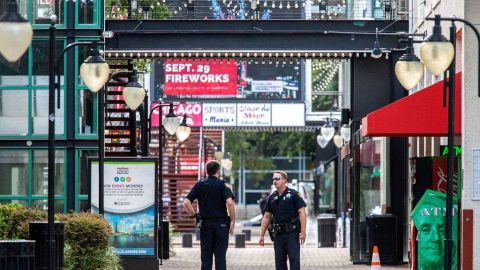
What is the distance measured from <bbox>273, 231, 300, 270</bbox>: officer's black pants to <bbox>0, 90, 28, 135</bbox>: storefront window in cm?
893

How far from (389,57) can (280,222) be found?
10.9m

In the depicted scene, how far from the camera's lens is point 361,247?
28.5 meters

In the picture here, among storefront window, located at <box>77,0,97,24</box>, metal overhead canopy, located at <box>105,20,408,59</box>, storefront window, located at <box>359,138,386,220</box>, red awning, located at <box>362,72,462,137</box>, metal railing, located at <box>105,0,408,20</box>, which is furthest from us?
storefront window, located at <box>359,138,386,220</box>

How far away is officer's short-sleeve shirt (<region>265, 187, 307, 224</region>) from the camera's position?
1884cm

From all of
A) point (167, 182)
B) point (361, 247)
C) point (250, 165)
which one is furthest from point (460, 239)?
point (250, 165)

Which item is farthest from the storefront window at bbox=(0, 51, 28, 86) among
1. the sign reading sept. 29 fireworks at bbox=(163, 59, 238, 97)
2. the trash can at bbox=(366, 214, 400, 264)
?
the sign reading sept. 29 fireworks at bbox=(163, 59, 238, 97)

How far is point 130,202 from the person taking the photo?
24109 millimetres

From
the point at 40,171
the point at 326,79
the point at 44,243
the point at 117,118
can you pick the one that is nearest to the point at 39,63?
the point at 40,171

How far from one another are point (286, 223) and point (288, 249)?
15.7 inches

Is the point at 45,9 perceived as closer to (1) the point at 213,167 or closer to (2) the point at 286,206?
(1) the point at 213,167

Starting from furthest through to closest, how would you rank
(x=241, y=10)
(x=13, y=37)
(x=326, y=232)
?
(x=326, y=232), (x=241, y=10), (x=13, y=37)

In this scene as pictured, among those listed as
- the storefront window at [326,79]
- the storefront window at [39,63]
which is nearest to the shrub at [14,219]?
the storefront window at [39,63]

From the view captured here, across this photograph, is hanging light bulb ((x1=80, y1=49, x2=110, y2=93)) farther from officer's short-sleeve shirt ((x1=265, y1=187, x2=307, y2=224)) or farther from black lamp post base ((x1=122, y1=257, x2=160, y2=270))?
black lamp post base ((x1=122, y1=257, x2=160, y2=270))

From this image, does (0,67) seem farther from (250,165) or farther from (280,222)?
(250,165)
